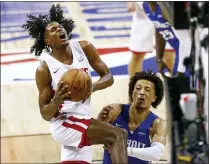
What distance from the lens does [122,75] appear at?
491 cm

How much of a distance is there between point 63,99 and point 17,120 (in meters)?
2.25

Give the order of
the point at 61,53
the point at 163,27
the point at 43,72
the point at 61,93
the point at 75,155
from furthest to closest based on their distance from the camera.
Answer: the point at 163,27 → the point at 75,155 → the point at 61,53 → the point at 43,72 → the point at 61,93

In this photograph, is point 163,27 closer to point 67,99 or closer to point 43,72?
point 43,72

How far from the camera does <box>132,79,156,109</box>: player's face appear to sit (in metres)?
3.31

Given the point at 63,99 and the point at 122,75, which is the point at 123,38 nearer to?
the point at 122,75

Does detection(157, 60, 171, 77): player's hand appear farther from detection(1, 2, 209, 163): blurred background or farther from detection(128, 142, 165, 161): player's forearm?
detection(128, 142, 165, 161): player's forearm

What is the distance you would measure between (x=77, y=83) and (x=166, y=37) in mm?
1895

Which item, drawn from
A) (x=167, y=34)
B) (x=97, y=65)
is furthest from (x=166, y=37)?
(x=97, y=65)

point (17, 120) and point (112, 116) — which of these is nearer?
point (112, 116)

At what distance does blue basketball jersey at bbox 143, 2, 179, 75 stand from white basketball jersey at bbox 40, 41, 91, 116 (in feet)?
4.62

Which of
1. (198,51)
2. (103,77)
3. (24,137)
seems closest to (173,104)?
(198,51)

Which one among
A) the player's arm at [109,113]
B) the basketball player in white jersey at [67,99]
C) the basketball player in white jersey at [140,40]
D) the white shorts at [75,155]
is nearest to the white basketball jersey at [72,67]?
Result: the basketball player in white jersey at [67,99]

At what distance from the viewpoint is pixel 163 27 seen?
4719 mm

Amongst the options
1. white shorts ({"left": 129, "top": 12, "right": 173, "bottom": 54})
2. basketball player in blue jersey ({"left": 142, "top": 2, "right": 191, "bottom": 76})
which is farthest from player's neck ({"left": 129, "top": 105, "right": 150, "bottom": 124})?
white shorts ({"left": 129, "top": 12, "right": 173, "bottom": 54})
